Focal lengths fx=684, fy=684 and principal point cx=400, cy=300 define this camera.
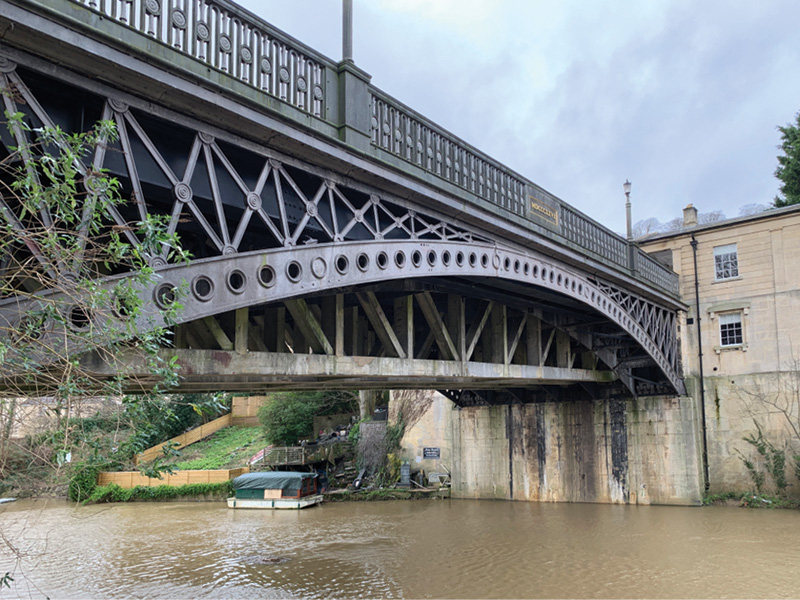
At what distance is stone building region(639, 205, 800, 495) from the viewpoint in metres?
21.6

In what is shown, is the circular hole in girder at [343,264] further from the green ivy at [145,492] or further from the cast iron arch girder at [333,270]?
the green ivy at [145,492]

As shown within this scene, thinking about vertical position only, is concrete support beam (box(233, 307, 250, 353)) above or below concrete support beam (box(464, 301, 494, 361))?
below

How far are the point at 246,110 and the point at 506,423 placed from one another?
20076 millimetres

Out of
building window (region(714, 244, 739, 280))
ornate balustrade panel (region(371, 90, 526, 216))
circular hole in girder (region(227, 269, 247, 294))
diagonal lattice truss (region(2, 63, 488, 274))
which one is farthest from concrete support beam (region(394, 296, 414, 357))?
building window (region(714, 244, 739, 280))

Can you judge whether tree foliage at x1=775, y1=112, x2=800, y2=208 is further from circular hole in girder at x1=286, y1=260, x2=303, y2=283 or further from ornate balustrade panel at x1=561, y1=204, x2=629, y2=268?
circular hole in girder at x1=286, y1=260, x2=303, y2=283

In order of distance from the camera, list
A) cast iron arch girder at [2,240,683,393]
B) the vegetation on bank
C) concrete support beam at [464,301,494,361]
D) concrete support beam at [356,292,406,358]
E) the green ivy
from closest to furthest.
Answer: cast iron arch girder at [2,240,683,393] < concrete support beam at [356,292,406,358] < concrete support beam at [464,301,494,361] < the vegetation on bank < the green ivy

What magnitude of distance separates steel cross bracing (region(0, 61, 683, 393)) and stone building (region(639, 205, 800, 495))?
10757 millimetres

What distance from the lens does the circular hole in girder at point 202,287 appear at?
23.1 ft

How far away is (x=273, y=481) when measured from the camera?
26.7 meters

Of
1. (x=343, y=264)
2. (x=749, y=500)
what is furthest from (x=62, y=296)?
(x=749, y=500)

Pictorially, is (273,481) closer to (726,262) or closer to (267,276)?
(726,262)

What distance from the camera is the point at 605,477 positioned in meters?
23.4

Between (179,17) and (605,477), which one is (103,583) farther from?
(605,477)

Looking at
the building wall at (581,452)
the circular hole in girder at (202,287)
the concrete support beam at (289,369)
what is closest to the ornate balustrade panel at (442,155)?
the concrete support beam at (289,369)
